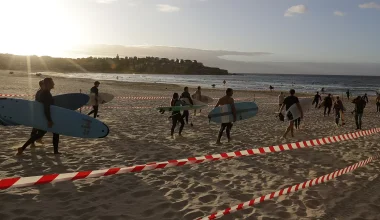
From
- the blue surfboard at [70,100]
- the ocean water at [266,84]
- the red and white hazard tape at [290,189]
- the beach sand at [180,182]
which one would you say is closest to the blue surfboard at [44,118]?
the beach sand at [180,182]

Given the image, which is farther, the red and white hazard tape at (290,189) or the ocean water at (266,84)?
the ocean water at (266,84)

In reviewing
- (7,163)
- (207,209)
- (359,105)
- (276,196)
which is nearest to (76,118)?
(7,163)

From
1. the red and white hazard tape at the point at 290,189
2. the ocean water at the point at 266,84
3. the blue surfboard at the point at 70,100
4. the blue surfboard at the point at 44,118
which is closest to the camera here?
the red and white hazard tape at the point at 290,189

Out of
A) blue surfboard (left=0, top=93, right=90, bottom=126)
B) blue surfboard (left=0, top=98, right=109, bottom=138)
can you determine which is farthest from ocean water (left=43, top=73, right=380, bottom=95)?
blue surfboard (left=0, top=98, right=109, bottom=138)

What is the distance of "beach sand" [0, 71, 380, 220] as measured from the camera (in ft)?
15.6

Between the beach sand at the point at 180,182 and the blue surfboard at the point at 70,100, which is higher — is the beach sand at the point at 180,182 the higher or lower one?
the lower one

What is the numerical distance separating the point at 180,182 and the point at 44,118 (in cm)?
399

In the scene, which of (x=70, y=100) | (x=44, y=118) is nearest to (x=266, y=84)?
(x=70, y=100)

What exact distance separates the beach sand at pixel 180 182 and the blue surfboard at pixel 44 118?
1.98 ft

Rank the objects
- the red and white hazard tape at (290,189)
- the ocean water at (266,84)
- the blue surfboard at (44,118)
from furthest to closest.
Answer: the ocean water at (266,84), the blue surfboard at (44,118), the red and white hazard tape at (290,189)

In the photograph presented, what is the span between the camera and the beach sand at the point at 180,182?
4758 millimetres

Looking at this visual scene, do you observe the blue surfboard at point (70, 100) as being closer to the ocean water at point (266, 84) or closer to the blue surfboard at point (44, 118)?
the blue surfboard at point (44, 118)

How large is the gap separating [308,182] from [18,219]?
5.30 m

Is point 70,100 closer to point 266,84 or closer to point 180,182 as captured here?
point 180,182
